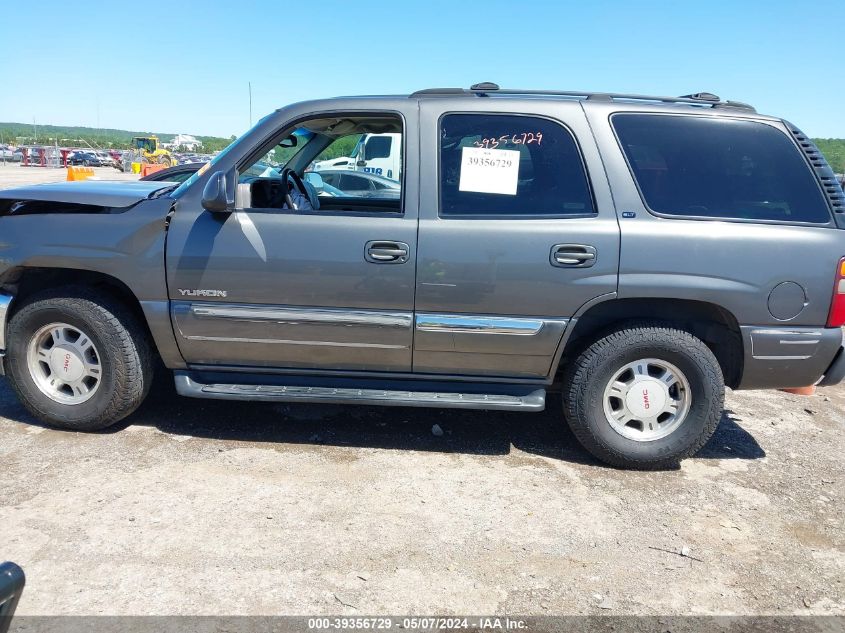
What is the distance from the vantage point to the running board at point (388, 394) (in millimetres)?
3598

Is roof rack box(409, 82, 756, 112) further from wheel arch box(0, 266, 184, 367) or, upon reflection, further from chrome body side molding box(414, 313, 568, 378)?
wheel arch box(0, 266, 184, 367)

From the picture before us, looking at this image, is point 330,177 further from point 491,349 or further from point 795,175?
point 795,175

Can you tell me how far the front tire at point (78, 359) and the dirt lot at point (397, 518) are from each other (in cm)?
19

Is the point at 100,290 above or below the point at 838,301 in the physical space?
below

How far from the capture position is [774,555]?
2955 mm

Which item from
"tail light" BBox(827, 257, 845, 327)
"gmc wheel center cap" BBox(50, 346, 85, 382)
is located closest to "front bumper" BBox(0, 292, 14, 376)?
"gmc wheel center cap" BBox(50, 346, 85, 382)

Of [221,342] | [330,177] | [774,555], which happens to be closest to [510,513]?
[774,555]

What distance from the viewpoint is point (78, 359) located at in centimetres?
380

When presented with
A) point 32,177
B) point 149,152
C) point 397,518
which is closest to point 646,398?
point 397,518

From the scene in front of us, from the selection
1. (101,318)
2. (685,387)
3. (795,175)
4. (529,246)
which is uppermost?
(795,175)

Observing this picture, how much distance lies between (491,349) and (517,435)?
32.7 inches

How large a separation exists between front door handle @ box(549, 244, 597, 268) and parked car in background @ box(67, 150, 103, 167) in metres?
50.5

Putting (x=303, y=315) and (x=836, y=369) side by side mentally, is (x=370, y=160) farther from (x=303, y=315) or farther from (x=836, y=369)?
(x=836, y=369)

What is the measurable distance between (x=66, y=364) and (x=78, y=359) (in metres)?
0.08
